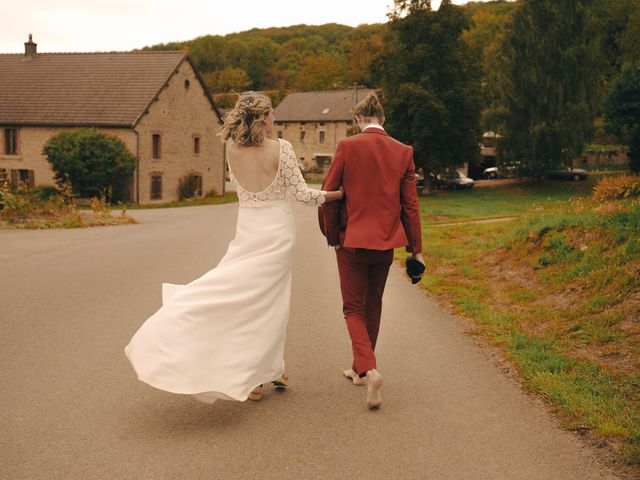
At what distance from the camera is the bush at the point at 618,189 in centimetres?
1196

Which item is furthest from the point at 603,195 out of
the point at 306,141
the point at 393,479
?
the point at 306,141

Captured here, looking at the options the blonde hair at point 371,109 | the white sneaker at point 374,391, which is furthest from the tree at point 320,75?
the white sneaker at point 374,391

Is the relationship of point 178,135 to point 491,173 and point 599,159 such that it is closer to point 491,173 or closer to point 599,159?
point 491,173

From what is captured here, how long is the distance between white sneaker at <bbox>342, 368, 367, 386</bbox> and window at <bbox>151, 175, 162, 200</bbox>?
39033mm

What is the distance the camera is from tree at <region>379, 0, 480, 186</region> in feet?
144

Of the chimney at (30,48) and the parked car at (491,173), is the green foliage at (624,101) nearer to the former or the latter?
the parked car at (491,173)

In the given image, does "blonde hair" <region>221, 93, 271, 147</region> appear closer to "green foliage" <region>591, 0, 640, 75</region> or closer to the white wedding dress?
the white wedding dress

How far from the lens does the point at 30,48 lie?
4909 cm

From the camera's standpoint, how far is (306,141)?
77.6 meters

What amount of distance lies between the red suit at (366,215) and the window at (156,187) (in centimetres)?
3919

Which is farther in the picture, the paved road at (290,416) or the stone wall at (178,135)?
the stone wall at (178,135)

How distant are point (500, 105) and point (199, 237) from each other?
3383 centimetres

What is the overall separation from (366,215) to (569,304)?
3892mm

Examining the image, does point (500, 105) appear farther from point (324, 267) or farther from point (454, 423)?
point (454, 423)
